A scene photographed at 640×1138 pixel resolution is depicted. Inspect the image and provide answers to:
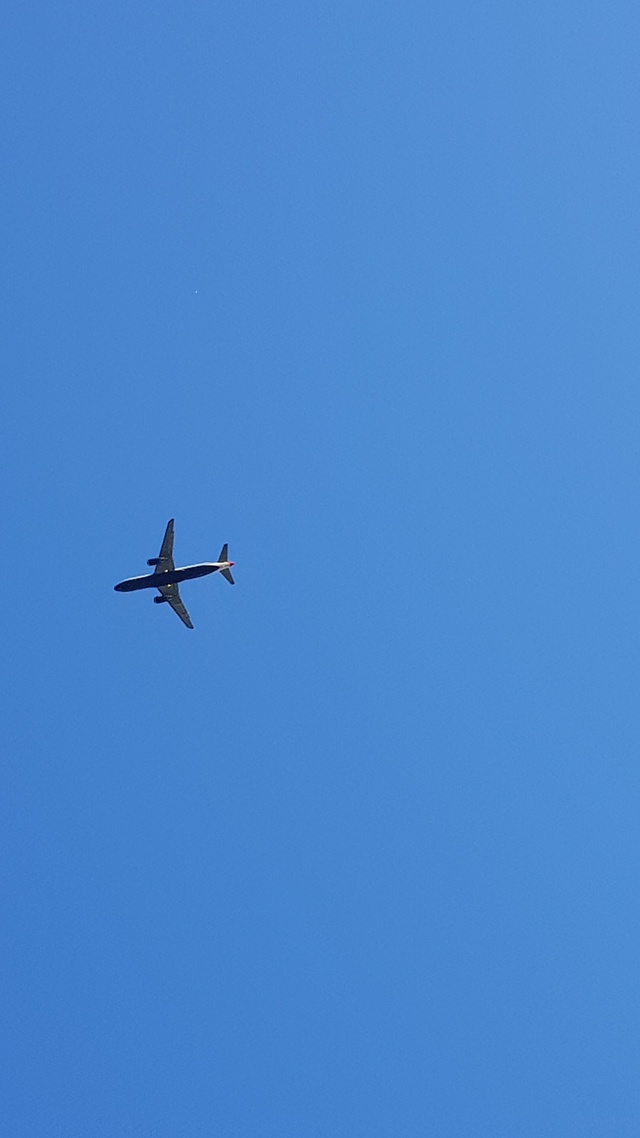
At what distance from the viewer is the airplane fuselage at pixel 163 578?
5960 inches

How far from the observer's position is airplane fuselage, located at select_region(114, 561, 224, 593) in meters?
151

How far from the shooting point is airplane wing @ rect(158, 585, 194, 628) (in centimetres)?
15525

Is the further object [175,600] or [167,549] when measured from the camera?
[175,600]

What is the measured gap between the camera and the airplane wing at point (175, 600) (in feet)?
509

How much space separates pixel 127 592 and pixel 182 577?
6449 mm

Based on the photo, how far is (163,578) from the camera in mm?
152000

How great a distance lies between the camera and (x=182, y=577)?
152 metres

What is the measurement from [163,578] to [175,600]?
5780mm

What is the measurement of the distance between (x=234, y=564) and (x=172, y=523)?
8.47 m

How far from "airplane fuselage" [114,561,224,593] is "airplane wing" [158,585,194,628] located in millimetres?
1298

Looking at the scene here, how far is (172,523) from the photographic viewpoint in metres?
152

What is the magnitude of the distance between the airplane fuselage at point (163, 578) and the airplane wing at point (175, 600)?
1.30 metres

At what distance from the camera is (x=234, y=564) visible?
508 feet

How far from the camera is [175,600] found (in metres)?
157
